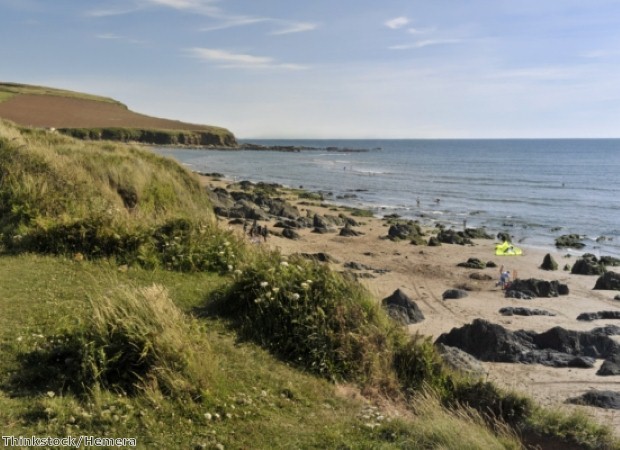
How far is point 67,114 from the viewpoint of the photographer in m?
84.8

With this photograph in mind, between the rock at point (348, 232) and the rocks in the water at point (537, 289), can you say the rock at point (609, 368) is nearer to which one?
the rocks in the water at point (537, 289)

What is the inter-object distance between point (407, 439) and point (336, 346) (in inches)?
81.0

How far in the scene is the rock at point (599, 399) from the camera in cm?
1073

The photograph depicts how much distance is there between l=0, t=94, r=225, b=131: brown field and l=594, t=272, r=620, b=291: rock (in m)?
48.3

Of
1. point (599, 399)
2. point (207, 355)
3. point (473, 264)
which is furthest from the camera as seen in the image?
point (473, 264)

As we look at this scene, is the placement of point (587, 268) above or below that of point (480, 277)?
above

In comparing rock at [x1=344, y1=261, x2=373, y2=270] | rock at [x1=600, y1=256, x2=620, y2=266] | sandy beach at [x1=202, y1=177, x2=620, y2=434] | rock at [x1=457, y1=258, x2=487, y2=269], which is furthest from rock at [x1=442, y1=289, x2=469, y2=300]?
rock at [x1=600, y1=256, x2=620, y2=266]

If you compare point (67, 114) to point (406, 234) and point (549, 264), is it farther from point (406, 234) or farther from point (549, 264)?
point (549, 264)

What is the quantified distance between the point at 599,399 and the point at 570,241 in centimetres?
2480

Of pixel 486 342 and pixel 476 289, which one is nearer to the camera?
pixel 486 342

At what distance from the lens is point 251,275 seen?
845cm

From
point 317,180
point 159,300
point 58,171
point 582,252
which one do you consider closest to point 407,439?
point 159,300

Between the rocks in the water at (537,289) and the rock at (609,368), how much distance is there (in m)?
7.03

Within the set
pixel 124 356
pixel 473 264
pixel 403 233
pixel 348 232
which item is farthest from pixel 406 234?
pixel 124 356
